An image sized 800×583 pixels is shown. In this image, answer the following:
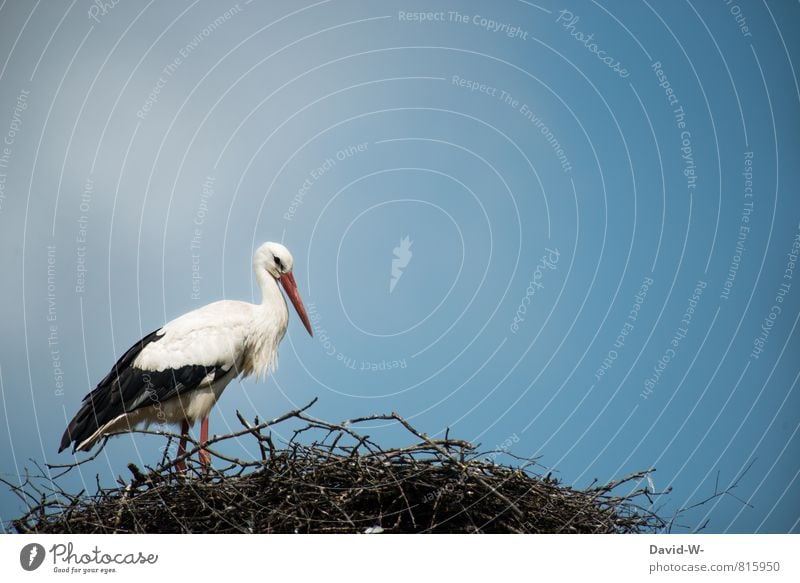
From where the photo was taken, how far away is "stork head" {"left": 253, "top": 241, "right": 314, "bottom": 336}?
10.5 ft

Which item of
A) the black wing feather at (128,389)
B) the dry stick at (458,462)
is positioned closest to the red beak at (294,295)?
the black wing feather at (128,389)

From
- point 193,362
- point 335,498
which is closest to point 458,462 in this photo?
point 335,498

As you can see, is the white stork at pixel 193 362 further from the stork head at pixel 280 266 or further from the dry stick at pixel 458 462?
the dry stick at pixel 458 462

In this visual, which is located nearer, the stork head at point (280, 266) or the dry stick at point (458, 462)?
the dry stick at point (458, 462)

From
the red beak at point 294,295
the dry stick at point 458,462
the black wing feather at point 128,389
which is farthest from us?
the red beak at point 294,295

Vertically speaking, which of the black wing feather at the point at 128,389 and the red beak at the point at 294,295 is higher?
the red beak at the point at 294,295

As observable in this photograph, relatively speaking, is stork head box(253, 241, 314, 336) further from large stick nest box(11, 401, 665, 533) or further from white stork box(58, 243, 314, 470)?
large stick nest box(11, 401, 665, 533)

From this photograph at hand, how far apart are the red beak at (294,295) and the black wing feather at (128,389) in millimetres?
326

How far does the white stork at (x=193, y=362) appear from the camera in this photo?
2873mm

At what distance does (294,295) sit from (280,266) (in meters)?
0.12

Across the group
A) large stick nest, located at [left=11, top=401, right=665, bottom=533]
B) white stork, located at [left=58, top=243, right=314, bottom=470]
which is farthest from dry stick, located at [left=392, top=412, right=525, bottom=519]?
white stork, located at [left=58, top=243, right=314, bottom=470]

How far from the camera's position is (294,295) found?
319 centimetres

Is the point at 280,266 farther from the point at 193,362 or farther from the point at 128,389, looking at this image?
the point at 128,389
